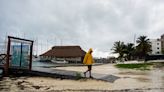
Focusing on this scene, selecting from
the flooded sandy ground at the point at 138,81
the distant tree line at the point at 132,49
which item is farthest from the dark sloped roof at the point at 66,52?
the flooded sandy ground at the point at 138,81

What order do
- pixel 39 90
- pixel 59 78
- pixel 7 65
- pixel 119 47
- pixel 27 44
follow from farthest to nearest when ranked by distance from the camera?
1. pixel 119 47
2. pixel 27 44
3. pixel 7 65
4. pixel 59 78
5. pixel 39 90

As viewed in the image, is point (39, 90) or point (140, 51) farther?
point (140, 51)

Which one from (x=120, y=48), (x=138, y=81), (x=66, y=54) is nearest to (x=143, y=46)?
(x=120, y=48)

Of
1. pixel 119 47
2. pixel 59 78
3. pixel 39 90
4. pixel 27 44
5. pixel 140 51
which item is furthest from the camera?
pixel 119 47

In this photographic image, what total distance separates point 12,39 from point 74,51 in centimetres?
7638

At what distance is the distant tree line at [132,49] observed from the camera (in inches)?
3253

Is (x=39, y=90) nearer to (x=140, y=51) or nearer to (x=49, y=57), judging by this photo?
(x=140, y=51)

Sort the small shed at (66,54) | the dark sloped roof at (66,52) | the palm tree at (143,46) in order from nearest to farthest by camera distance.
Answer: the palm tree at (143,46), the small shed at (66,54), the dark sloped roof at (66,52)

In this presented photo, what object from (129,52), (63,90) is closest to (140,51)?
(129,52)

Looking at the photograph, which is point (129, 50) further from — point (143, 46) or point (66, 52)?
point (66, 52)

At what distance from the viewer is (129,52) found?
3617 inches

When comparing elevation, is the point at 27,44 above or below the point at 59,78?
above

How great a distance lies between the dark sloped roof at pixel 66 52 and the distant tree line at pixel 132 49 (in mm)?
12577

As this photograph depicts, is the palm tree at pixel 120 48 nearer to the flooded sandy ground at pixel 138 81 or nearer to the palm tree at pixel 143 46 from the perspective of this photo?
the palm tree at pixel 143 46
